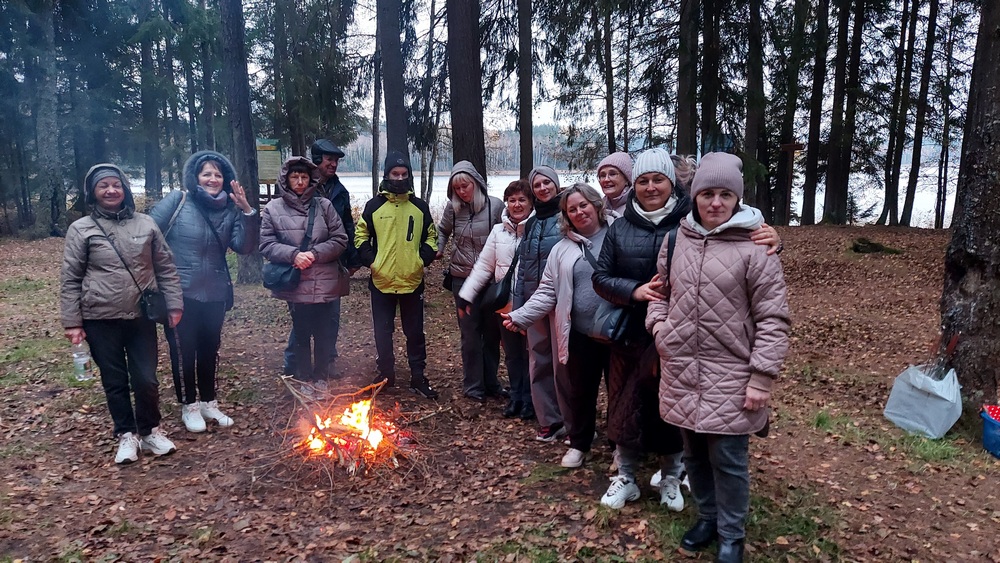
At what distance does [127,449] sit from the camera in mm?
4043

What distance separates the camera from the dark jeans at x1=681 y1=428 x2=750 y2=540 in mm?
2703

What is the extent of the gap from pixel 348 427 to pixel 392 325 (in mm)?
1401

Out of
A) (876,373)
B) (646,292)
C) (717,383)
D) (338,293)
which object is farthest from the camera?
(876,373)

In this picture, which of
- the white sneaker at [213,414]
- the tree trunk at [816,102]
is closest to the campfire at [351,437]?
the white sneaker at [213,414]

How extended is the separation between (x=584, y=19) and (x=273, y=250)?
914 centimetres

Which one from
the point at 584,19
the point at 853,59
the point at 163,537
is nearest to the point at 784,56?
the point at 584,19

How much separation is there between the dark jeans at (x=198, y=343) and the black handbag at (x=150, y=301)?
342 mm

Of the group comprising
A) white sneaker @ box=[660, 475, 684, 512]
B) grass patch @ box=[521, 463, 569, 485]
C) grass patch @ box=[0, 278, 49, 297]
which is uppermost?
grass patch @ box=[0, 278, 49, 297]

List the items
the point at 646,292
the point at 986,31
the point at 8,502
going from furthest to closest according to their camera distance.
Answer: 1. the point at 986,31
2. the point at 8,502
3. the point at 646,292

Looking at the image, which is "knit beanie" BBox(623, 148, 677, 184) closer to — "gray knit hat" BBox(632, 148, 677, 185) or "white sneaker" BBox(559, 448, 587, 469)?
"gray knit hat" BBox(632, 148, 677, 185)

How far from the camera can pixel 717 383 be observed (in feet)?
8.69

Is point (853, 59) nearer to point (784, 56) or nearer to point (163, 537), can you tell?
point (784, 56)

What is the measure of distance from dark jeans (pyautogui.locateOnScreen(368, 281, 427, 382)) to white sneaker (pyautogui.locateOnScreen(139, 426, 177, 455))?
5.53ft

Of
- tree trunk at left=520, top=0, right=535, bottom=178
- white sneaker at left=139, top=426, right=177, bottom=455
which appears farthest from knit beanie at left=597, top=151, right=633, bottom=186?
tree trunk at left=520, top=0, right=535, bottom=178
